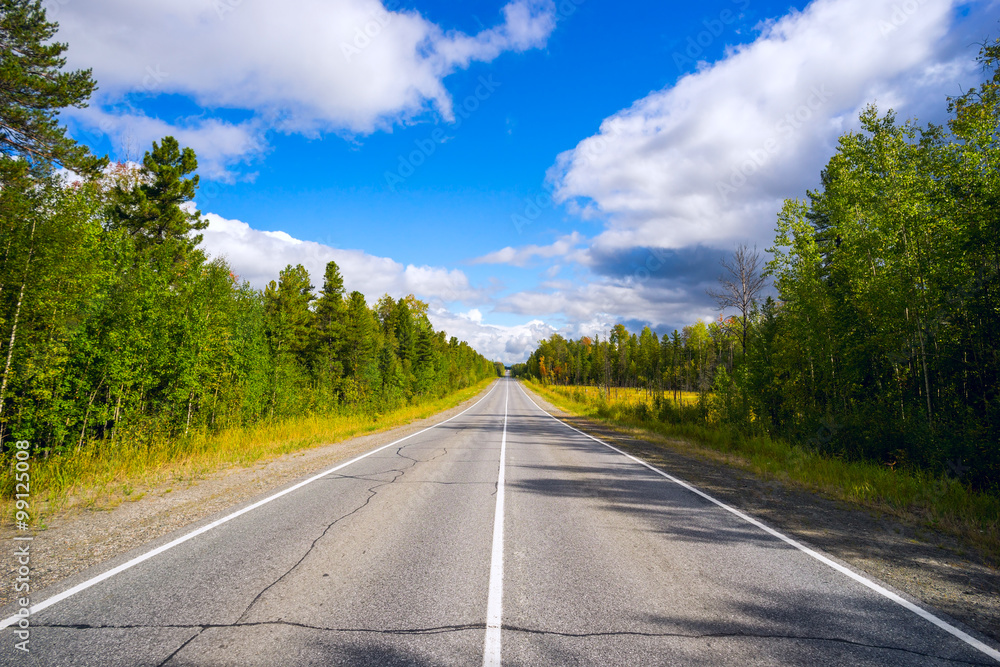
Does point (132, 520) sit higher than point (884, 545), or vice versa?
point (884, 545)

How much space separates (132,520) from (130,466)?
3.84 meters

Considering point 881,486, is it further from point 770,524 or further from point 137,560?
point 137,560

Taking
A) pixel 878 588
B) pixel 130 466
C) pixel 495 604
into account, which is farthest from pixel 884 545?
pixel 130 466

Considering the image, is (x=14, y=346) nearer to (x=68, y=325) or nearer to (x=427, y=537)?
(x=68, y=325)

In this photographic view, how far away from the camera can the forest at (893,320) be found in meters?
8.61

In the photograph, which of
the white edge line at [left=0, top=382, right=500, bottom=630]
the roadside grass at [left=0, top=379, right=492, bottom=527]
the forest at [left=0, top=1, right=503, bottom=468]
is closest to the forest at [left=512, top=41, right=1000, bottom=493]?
the white edge line at [left=0, top=382, right=500, bottom=630]

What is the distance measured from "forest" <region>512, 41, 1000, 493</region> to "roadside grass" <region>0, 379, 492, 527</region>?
15.5m

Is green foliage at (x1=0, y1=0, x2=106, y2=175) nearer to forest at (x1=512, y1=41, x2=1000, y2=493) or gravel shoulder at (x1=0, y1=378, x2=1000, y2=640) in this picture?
gravel shoulder at (x1=0, y1=378, x2=1000, y2=640)

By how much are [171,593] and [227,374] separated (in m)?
13.8

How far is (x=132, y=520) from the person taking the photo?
5.73m

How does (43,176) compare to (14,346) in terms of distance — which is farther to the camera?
(43,176)

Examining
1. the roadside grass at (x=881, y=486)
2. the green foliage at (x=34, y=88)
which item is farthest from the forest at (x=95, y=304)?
the roadside grass at (x=881, y=486)

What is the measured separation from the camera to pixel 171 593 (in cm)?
368

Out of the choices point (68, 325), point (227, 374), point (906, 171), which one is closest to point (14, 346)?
point (68, 325)
